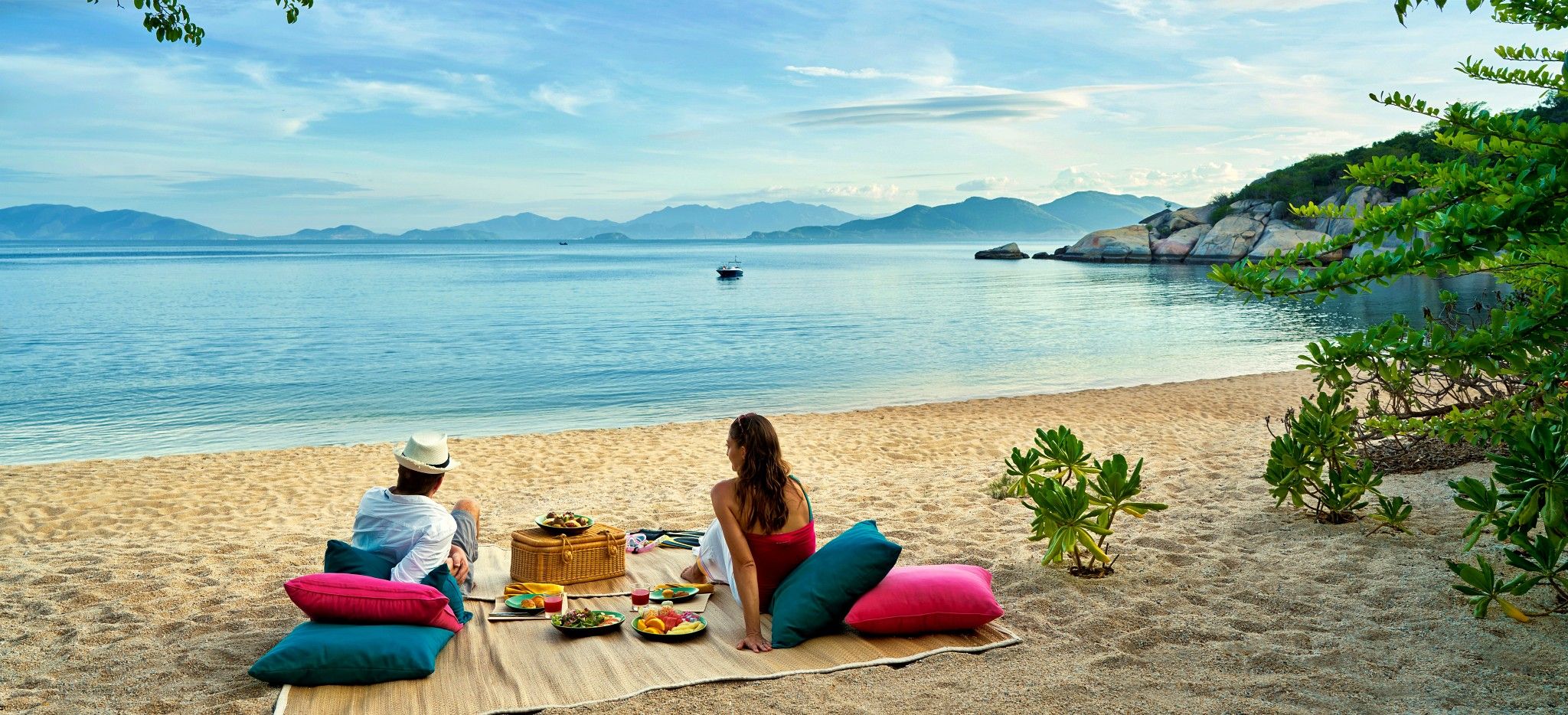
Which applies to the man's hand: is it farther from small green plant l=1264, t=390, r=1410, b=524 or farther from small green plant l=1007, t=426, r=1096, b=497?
small green plant l=1264, t=390, r=1410, b=524

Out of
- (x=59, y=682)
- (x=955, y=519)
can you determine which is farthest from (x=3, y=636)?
(x=955, y=519)

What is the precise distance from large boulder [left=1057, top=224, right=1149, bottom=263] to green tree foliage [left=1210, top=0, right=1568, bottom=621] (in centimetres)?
8244

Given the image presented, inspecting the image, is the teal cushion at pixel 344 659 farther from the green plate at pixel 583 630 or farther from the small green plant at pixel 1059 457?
the small green plant at pixel 1059 457

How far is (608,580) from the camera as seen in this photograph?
6.09 m

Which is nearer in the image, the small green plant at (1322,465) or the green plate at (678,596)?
the green plate at (678,596)

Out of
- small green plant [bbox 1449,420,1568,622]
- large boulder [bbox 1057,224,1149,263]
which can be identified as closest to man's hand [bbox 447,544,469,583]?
small green plant [bbox 1449,420,1568,622]

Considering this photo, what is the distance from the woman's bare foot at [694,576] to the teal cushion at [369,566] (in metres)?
1.41

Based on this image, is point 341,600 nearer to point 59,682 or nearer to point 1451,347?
point 59,682

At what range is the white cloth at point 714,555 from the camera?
5.83m

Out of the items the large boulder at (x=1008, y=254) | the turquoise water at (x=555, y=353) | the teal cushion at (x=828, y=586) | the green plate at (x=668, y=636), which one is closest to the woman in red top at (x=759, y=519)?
the teal cushion at (x=828, y=586)

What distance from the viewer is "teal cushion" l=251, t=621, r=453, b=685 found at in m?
4.26

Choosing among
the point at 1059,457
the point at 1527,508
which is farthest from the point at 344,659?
the point at 1527,508

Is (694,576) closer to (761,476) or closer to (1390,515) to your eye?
(761,476)

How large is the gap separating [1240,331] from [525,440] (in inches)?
927
